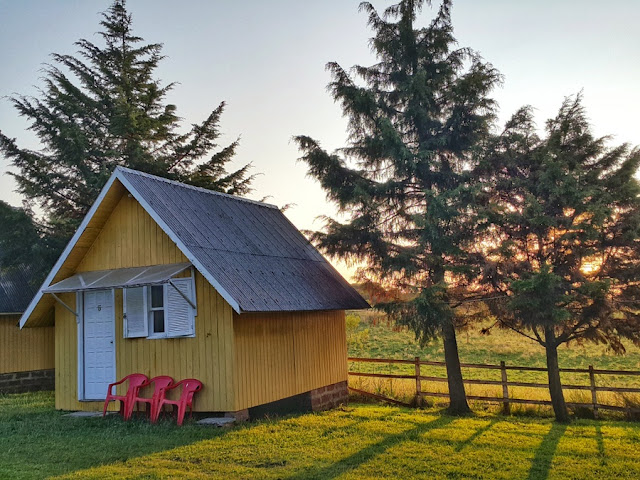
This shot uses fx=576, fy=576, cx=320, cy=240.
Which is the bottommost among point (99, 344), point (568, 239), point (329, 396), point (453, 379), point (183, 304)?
point (329, 396)

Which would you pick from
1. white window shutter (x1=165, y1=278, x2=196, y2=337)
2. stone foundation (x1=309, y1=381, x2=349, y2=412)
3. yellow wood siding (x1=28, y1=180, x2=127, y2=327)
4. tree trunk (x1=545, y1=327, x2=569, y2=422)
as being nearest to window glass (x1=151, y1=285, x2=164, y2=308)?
white window shutter (x1=165, y1=278, x2=196, y2=337)

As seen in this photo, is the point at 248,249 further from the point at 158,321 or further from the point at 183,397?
the point at 183,397

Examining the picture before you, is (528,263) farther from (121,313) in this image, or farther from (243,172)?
→ (243,172)

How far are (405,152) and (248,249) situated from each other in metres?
4.47

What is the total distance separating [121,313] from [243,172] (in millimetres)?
10552

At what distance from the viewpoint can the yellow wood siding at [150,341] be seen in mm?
11773

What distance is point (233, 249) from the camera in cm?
1312

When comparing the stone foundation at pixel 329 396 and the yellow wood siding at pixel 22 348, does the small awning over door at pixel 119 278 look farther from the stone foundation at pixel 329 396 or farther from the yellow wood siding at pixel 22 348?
the yellow wood siding at pixel 22 348

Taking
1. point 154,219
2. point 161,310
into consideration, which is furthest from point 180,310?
point 154,219

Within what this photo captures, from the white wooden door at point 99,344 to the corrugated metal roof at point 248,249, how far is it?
8.69ft

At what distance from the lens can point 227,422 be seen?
11320 mm

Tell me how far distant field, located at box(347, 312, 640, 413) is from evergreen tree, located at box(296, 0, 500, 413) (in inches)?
57.7

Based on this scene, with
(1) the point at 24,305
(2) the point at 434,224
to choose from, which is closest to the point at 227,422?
(2) the point at 434,224

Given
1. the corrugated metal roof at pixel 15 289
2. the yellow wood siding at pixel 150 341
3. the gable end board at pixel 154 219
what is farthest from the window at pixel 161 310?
the corrugated metal roof at pixel 15 289
